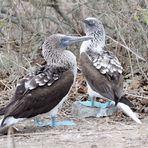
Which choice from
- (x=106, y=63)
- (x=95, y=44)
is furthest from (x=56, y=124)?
(x=95, y=44)

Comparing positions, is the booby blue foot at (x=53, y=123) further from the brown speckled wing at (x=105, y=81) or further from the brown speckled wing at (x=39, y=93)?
the brown speckled wing at (x=105, y=81)

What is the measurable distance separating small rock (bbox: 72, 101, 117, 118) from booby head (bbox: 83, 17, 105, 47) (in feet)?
3.83

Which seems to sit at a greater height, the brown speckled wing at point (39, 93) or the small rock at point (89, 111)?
the brown speckled wing at point (39, 93)

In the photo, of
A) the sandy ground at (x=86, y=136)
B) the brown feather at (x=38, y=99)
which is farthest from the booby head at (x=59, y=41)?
the sandy ground at (x=86, y=136)

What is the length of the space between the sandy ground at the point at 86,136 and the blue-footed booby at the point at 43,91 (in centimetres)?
26

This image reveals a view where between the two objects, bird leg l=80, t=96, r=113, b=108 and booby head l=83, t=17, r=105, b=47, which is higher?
booby head l=83, t=17, r=105, b=47

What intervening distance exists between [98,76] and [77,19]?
283 centimetres

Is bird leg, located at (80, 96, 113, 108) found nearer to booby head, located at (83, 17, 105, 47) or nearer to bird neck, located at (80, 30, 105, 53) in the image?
bird neck, located at (80, 30, 105, 53)

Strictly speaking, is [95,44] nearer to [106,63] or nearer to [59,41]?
[106,63]

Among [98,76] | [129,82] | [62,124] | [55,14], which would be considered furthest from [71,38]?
[55,14]

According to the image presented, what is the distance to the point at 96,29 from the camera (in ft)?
35.5

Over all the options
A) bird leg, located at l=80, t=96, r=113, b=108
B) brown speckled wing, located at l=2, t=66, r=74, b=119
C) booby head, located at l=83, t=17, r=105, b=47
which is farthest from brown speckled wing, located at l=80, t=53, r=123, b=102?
booby head, located at l=83, t=17, r=105, b=47

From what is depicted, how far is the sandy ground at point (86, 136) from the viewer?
7895 mm

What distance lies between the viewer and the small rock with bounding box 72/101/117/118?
385 inches
